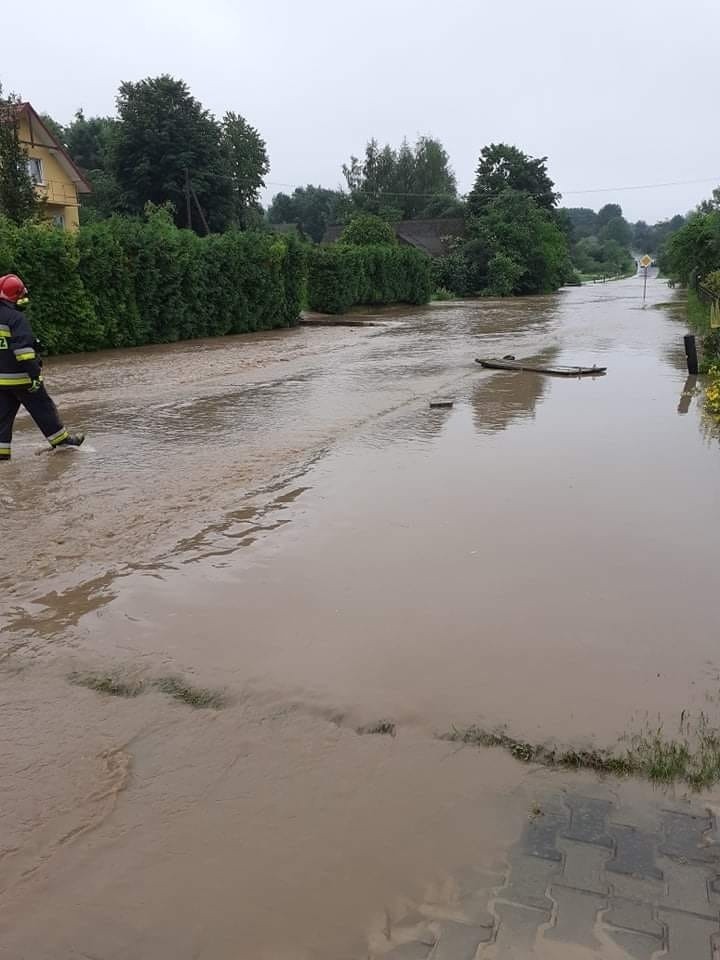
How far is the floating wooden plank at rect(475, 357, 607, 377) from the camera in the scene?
45.7 feet

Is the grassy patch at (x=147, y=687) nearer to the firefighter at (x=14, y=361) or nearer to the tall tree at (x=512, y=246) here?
the firefighter at (x=14, y=361)

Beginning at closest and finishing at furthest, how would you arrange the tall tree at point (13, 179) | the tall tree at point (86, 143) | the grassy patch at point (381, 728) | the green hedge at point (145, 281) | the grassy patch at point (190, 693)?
the grassy patch at point (381, 728) < the grassy patch at point (190, 693) < the green hedge at point (145, 281) < the tall tree at point (13, 179) < the tall tree at point (86, 143)

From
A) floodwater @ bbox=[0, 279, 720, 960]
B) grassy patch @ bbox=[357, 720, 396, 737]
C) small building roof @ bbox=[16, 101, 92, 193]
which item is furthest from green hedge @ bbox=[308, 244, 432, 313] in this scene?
grassy patch @ bbox=[357, 720, 396, 737]

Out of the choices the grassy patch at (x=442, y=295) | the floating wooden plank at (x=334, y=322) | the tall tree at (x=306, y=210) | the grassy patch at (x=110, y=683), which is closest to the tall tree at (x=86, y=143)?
the grassy patch at (x=442, y=295)

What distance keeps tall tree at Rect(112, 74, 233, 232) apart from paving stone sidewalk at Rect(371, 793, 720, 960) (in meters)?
43.7

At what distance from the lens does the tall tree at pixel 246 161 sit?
51.8m

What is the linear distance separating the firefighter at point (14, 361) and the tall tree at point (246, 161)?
4487 cm

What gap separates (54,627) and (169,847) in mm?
2041

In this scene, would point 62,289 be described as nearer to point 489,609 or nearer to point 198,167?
point 489,609

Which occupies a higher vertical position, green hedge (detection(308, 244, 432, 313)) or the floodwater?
green hedge (detection(308, 244, 432, 313))

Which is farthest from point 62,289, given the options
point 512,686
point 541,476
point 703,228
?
point 703,228

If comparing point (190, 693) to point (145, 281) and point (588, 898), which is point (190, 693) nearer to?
point (588, 898)

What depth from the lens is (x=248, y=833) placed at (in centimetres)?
286

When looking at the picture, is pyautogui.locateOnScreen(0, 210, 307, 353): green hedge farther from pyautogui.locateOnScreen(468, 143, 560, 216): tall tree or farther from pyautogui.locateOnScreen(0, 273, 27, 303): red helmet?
pyautogui.locateOnScreen(468, 143, 560, 216): tall tree
